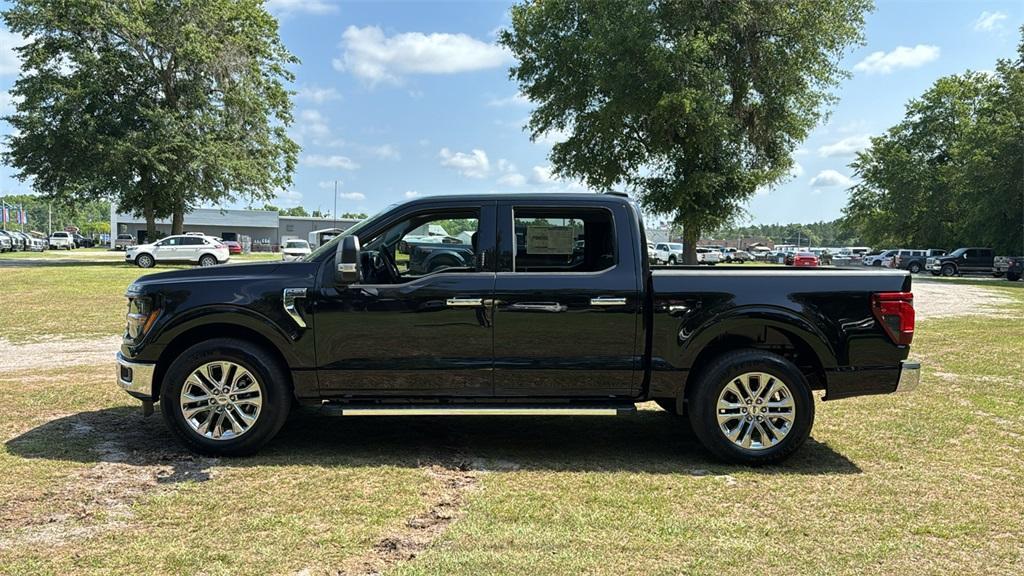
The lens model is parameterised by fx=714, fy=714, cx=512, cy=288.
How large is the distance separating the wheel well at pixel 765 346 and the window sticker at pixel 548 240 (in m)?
1.29

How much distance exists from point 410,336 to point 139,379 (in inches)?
78.4

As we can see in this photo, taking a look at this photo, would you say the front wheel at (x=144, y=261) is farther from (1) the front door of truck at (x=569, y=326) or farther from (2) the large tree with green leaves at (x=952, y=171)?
(2) the large tree with green leaves at (x=952, y=171)

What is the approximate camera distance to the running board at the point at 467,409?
16.5 ft

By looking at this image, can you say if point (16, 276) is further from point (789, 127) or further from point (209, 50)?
point (789, 127)

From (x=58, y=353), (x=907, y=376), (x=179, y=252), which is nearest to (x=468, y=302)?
(x=907, y=376)

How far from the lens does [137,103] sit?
3503 cm

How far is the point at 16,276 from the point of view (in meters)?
23.4

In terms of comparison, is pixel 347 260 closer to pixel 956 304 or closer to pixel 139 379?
pixel 139 379

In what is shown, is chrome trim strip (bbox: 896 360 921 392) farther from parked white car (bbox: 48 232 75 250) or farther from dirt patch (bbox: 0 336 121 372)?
parked white car (bbox: 48 232 75 250)

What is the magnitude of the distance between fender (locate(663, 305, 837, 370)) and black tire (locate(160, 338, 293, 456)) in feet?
9.24

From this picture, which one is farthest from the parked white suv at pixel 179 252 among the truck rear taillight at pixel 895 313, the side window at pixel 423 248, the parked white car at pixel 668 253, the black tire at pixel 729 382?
the truck rear taillight at pixel 895 313

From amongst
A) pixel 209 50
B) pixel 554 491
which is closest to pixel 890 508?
pixel 554 491

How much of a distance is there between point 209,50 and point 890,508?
38.0 metres

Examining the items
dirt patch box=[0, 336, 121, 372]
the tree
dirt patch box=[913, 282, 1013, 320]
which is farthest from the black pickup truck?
the tree
